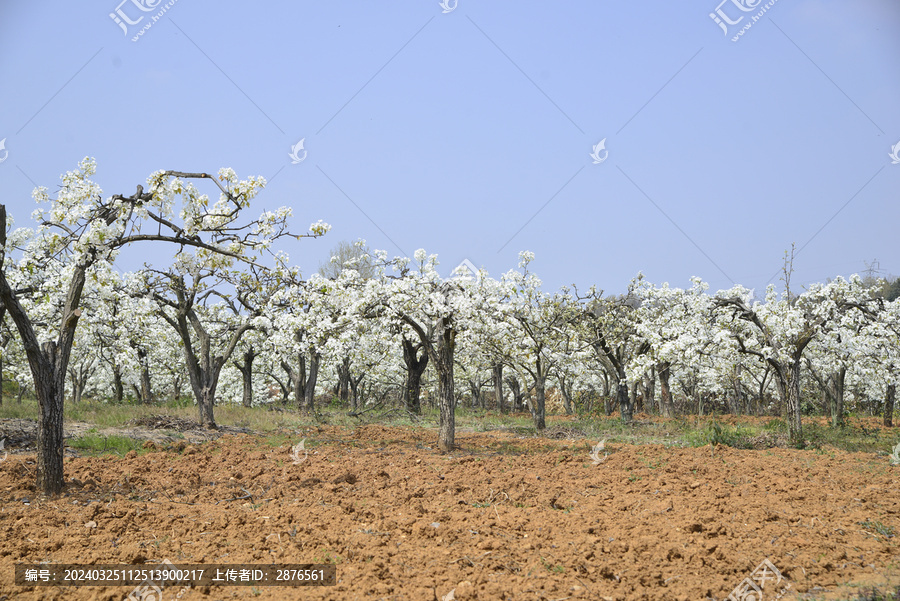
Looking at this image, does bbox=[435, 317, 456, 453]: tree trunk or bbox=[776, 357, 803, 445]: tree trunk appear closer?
bbox=[435, 317, 456, 453]: tree trunk

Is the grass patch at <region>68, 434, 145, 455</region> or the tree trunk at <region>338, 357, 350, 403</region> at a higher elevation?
the tree trunk at <region>338, 357, 350, 403</region>

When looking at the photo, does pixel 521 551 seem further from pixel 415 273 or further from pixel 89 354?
pixel 89 354

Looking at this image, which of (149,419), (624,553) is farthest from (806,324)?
(149,419)

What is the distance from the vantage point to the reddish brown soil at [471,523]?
532 centimetres

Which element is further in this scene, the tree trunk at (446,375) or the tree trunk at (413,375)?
the tree trunk at (413,375)

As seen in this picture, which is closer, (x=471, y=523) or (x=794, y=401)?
(x=471, y=523)

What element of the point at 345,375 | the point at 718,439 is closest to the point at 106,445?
the point at 718,439

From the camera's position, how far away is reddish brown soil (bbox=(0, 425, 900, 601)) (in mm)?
5316

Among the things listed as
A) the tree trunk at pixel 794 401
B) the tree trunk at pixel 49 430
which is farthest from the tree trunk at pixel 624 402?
the tree trunk at pixel 49 430

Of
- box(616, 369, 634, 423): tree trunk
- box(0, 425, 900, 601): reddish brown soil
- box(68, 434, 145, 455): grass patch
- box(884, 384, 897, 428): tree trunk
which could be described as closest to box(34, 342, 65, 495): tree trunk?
box(0, 425, 900, 601): reddish brown soil

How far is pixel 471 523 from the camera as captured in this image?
6.87 m

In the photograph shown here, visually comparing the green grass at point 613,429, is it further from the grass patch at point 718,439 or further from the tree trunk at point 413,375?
the tree trunk at point 413,375

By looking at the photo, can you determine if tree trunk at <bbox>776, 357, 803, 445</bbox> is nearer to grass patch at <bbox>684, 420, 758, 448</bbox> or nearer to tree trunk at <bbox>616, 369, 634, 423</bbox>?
grass patch at <bbox>684, 420, 758, 448</bbox>

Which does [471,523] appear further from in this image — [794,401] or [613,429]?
[613,429]
